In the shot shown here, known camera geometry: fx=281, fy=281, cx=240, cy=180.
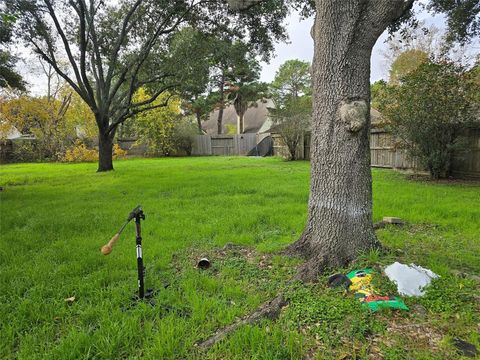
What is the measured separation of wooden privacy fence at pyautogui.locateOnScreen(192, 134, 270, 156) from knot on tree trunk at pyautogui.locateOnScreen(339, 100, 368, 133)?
20343mm

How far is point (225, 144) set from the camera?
2317 cm

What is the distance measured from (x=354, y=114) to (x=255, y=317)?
1.77 meters

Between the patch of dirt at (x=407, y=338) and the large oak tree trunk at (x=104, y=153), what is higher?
the large oak tree trunk at (x=104, y=153)

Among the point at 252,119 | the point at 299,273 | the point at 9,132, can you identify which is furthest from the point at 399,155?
the point at 9,132

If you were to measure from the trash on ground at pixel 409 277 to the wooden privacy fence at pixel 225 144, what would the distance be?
2064 centimetres

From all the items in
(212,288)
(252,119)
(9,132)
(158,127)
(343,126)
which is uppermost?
(252,119)

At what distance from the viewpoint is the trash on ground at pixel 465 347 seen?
154 centimetres

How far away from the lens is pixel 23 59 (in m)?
9.88

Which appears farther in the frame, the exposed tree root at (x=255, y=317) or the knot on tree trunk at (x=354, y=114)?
the knot on tree trunk at (x=354, y=114)

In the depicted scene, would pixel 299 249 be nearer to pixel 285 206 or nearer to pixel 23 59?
pixel 285 206

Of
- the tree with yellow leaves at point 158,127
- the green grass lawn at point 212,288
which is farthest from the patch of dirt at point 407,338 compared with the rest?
the tree with yellow leaves at point 158,127

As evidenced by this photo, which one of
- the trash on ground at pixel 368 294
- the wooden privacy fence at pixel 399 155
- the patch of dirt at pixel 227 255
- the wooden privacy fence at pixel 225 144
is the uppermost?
the wooden privacy fence at pixel 225 144

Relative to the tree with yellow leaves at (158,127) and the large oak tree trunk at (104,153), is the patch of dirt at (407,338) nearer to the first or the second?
the large oak tree trunk at (104,153)

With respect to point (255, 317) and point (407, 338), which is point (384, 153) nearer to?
point (407, 338)
